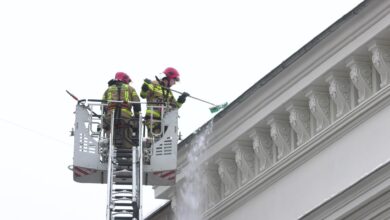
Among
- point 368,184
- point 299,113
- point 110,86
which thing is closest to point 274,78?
point 299,113

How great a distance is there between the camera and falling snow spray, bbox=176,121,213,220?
37844 mm

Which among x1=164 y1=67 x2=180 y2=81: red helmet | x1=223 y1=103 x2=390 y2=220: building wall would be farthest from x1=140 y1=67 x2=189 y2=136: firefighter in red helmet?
x1=223 y1=103 x2=390 y2=220: building wall

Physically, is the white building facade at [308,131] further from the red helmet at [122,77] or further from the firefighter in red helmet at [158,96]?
Answer: the red helmet at [122,77]

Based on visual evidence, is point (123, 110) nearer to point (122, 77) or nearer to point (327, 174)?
point (122, 77)

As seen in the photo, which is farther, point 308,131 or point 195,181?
point 195,181

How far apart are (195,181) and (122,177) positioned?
357 cm

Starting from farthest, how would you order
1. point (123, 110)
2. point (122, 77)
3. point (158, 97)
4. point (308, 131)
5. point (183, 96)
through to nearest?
point (122, 77), point (158, 97), point (183, 96), point (123, 110), point (308, 131)

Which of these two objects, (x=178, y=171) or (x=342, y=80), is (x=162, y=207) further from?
(x=342, y=80)

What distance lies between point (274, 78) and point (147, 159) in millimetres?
2797

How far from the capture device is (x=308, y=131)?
116 feet

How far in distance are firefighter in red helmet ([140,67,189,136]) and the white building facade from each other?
39.2 inches

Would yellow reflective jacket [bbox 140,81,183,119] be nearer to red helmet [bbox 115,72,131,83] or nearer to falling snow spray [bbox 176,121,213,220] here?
red helmet [bbox 115,72,131,83]

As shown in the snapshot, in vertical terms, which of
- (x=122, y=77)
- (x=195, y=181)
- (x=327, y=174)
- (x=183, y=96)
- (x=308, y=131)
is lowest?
(x=327, y=174)

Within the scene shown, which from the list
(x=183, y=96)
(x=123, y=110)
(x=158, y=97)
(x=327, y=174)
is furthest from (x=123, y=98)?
(x=327, y=174)
